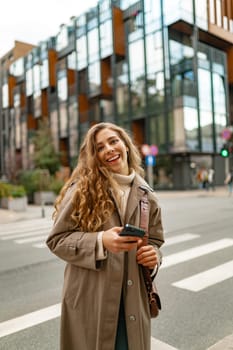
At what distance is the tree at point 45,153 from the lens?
38.0m

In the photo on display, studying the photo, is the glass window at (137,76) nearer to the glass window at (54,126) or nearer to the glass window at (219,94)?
the glass window at (219,94)

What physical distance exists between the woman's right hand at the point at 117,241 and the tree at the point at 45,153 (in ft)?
121

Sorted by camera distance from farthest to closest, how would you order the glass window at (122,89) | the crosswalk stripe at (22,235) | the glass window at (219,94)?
the glass window at (122,89) → the glass window at (219,94) → the crosswalk stripe at (22,235)

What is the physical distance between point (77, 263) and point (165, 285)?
10.6 ft

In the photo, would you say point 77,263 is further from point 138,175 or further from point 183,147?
point 183,147

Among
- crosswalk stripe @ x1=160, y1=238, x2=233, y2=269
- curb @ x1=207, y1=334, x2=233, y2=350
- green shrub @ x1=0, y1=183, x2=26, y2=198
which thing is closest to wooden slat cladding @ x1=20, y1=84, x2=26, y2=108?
green shrub @ x1=0, y1=183, x2=26, y2=198

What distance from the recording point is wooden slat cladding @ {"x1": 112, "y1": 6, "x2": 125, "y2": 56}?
3225 cm

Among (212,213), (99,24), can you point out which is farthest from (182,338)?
(99,24)

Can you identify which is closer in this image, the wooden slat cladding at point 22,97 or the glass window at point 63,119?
the glass window at point 63,119

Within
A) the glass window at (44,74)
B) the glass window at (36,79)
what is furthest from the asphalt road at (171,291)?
the glass window at (36,79)

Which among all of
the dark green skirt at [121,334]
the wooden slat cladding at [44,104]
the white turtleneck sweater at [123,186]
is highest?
the wooden slat cladding at [44,104]

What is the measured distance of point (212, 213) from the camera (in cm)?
1234

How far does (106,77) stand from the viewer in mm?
35344

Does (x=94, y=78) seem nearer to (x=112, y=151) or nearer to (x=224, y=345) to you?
(x=224, y=345)
